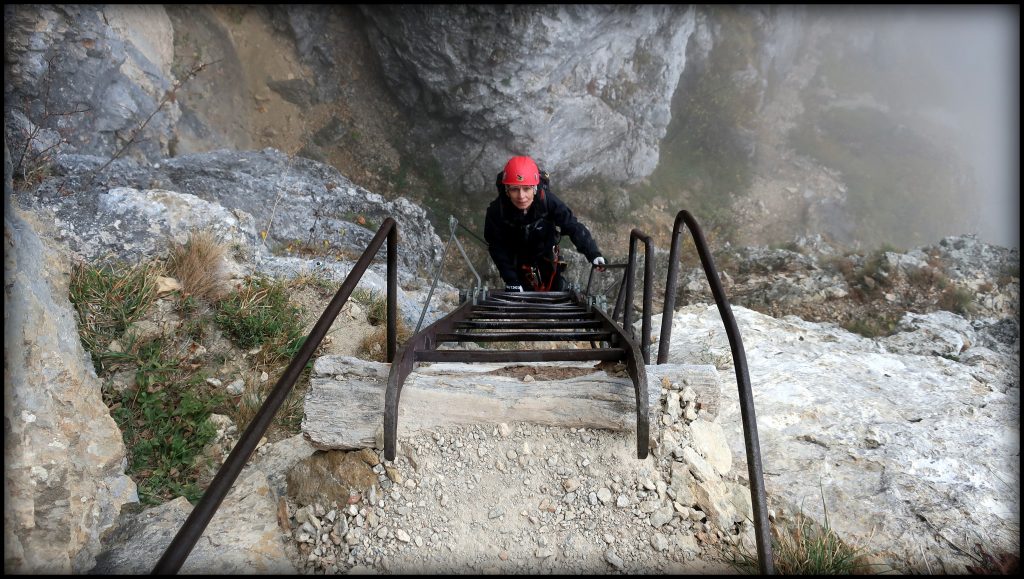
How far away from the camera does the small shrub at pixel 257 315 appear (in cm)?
328

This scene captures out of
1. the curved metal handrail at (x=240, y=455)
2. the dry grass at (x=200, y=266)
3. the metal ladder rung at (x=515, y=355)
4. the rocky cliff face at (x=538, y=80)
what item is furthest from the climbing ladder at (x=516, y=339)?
the rocky cliff face at (x=538, y=80)

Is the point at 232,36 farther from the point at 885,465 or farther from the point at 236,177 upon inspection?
the point at 885,465

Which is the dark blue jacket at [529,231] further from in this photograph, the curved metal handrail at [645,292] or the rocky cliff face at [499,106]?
the rocky cliff face at [499,106]

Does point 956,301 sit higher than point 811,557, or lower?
higher

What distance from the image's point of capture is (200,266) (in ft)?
11.4

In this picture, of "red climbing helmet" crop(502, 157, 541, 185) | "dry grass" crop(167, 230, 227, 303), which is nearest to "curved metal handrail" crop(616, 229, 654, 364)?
"red climbing helmet" crop(502, 157, 541, 185)

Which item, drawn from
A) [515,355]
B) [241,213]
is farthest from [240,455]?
[241,213]

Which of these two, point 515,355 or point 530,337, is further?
point 530,337

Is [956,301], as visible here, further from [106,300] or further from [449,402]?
[106,300]

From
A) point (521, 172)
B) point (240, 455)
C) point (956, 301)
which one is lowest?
point (240, 455)

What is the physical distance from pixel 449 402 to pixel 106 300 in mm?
2426

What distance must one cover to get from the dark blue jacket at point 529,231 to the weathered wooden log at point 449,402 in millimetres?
2209

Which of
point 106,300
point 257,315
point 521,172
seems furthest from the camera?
point 521,172

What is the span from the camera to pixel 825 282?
6.58 metres
